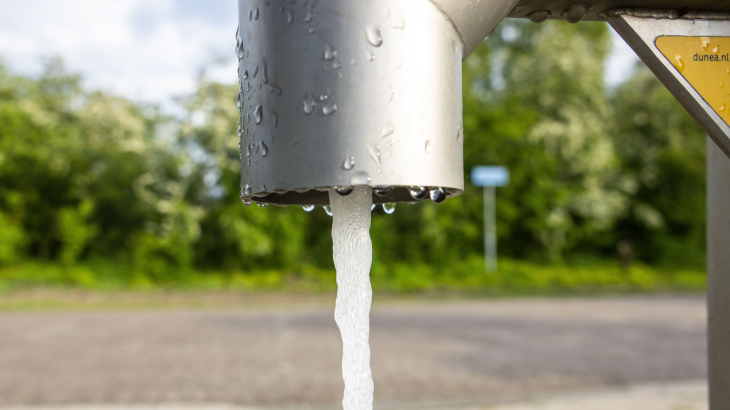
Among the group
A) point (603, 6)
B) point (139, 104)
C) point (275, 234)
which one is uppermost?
point (139, 104)

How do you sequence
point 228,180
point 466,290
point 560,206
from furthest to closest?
point 560,206 < point 228,180 < point 466,290

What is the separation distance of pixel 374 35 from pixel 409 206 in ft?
43.0

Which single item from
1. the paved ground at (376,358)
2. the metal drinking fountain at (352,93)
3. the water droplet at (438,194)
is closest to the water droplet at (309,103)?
the metal drinking fountain at (352,93)

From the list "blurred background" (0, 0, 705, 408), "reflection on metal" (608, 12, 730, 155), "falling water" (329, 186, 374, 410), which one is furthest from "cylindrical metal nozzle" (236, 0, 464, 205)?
"blurred background" (0, 0, 705, 408)

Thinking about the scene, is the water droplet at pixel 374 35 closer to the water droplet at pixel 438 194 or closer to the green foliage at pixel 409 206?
the water droplet at pixel 438 194

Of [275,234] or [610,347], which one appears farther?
[275,234]

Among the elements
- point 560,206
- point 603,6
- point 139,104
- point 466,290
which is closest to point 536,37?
point 560,206

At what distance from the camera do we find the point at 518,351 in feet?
19.7

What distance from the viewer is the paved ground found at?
4.33 meters

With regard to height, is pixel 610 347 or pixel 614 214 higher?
pixel 614 214

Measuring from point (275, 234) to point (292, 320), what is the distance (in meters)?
5.65

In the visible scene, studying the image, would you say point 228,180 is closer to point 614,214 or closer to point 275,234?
point 275,234

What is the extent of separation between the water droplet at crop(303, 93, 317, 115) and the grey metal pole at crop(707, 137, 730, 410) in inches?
50.0

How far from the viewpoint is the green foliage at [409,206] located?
13.5 meters
